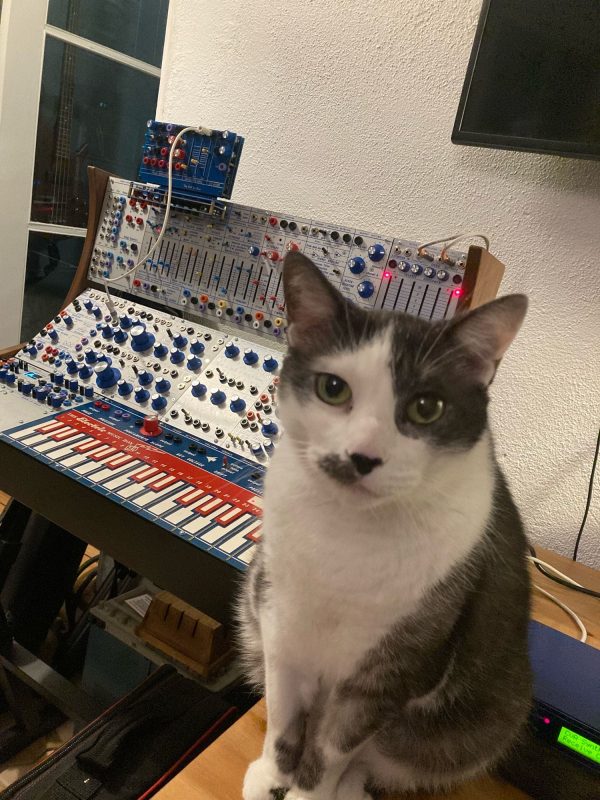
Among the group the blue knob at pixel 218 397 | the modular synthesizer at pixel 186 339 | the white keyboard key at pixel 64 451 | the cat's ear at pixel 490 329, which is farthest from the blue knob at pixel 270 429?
the cat's ear at pixel 490 329

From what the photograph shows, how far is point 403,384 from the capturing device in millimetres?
534

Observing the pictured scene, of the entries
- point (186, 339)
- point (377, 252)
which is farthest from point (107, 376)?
point (377, 252)

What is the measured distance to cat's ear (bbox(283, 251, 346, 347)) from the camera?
57cm

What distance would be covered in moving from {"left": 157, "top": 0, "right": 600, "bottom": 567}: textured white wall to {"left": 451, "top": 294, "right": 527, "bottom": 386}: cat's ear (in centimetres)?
74

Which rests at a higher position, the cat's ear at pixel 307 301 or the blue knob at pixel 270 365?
the cat's ear at pixel 307 301

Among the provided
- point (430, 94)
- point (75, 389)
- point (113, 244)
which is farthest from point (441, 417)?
point (113, 244)

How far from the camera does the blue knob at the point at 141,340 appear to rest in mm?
1249

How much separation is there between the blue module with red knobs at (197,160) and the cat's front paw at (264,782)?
43.4 inches

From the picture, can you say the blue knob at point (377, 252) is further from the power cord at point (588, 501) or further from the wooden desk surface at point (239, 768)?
the wooden desk surface at point (239, 768)

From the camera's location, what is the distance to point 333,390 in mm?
557

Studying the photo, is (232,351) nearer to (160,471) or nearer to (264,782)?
(160,471)

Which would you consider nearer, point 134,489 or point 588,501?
point 134,489

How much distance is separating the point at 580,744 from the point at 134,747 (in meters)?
0.64

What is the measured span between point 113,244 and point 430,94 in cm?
87
